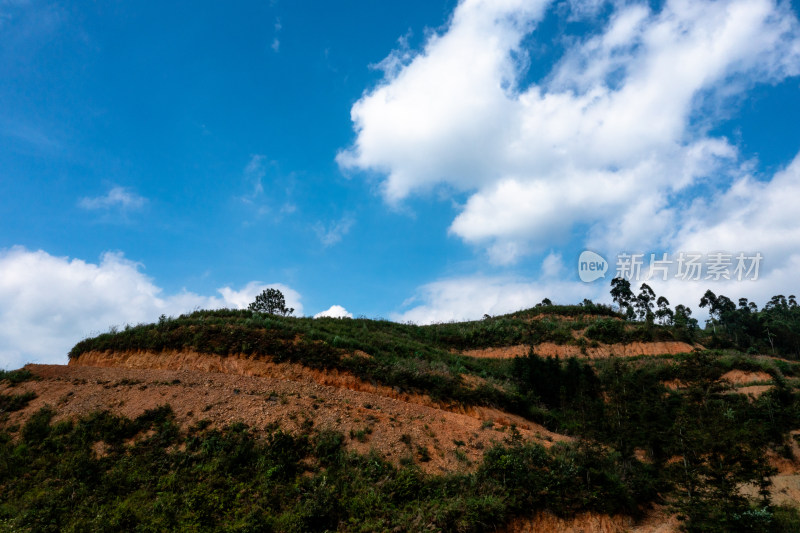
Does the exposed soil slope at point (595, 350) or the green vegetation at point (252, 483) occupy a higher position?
the exposed soil slope at point (595, 350)

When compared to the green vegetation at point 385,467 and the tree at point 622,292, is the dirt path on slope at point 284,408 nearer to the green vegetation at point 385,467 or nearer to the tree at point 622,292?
the green vegetation at point 385,467

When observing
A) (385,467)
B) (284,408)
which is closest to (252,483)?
(284,408)

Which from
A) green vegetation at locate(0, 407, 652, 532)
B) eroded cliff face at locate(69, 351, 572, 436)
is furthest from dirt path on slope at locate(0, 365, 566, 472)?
green vegetation at locate(0, 407, 652, 532)

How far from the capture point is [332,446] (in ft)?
43.7

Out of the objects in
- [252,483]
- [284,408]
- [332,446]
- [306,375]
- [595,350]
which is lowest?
[252,483]

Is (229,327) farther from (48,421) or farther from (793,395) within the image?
(793,395)

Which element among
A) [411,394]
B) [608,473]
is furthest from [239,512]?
[608,473]

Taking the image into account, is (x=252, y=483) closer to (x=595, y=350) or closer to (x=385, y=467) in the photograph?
(x=385, y=467)

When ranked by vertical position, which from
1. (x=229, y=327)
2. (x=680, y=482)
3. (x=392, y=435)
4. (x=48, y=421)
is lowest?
(x=680, y=482)

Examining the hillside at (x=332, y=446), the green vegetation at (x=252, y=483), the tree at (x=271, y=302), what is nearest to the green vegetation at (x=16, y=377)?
Result: the hillside at (x=332, y=446)

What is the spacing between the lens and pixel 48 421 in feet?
47.3

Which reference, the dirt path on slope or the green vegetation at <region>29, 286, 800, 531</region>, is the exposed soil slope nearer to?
the green vegetation at <region>29, 286, 800, 531</region>

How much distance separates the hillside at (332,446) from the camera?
11023mm

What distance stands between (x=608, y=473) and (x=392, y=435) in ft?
26.2
